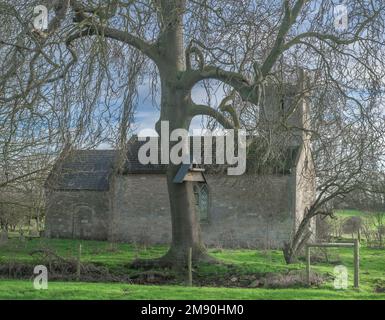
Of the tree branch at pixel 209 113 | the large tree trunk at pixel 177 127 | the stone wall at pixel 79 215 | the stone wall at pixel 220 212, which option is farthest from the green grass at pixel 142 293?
the stone wall at pixel 79 215

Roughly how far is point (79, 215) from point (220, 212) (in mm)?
9123

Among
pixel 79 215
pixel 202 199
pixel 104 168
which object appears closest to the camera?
pixel 202 199

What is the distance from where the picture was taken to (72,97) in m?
14.8

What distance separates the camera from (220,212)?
30625 millimetres

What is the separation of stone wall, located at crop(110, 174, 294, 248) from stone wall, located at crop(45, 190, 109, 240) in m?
2.35

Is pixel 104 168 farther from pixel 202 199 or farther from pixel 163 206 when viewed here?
pixel 202 199

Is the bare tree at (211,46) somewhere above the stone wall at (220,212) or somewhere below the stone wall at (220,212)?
above

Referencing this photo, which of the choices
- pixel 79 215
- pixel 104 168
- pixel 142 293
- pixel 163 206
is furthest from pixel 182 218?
pixel 104 168

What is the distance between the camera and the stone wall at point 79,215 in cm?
3419

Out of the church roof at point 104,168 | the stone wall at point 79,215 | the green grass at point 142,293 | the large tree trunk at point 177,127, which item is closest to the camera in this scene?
the green grass at point 142,293

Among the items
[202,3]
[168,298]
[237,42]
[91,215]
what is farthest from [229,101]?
[91,215]

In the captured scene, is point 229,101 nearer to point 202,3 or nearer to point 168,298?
point 202,3

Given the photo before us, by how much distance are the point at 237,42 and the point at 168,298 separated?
669cm

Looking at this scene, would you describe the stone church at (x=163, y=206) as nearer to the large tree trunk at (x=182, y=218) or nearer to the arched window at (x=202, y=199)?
the arched window at (x=202, y=199)
